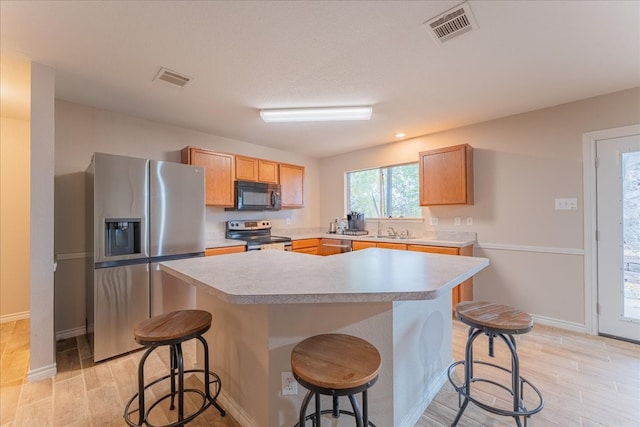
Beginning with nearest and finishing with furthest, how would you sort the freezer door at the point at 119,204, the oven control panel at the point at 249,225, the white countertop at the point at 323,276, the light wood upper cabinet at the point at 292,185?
the white countertop at the point at 323,276, the freezer door at the point at 119,204, the oven control panel at the point at 249,225, the light wood upper cabinet at the point at 292,185

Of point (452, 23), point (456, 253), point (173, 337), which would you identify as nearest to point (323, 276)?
point (173, 337)

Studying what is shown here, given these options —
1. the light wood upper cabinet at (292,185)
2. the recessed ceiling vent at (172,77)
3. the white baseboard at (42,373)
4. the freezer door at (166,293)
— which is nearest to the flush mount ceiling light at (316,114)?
the recessed ceiling vent at (172,77)

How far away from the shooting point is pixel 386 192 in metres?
4.58

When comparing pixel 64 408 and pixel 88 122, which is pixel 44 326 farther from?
pixel 88 122

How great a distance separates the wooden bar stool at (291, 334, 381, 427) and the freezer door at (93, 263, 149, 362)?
6.82ft

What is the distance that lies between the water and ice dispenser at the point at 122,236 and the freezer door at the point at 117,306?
0.17 m

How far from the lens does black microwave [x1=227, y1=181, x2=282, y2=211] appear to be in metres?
3.85

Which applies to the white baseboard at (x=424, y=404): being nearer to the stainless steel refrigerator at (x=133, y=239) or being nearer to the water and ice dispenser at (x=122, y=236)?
the stainless steel refrigerator at (x=133, y=239)

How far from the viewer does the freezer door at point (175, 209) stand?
8.61ft

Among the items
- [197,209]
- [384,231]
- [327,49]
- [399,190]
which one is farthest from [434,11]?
[384,231]

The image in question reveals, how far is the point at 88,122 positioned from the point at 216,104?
144 cm

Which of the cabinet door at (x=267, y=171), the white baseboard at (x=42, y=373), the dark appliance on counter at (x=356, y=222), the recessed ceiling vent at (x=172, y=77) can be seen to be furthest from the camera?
the dark appliance on counter at (x=356, y=222)

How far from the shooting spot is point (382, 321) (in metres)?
1.38

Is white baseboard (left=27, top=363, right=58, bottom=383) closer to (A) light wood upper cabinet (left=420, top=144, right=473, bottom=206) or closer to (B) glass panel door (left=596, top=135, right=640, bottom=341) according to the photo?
(A) light wood upper cabinet (left=420, top=144, right=473, bottom=206)
